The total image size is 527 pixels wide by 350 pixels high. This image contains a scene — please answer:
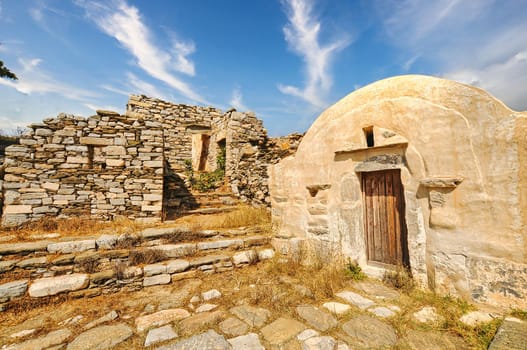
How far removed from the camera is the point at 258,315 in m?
2.64

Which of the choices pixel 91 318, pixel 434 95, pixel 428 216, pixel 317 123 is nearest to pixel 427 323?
pixel 428 216

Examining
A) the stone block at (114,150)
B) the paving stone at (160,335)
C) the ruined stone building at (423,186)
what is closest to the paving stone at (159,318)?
the paving stone at (160,335)

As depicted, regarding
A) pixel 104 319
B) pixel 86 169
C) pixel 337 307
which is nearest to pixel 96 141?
pixel 86 169

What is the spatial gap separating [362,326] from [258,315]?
1109 mm

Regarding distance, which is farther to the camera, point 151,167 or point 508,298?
point 151,167

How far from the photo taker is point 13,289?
2980 millimetres

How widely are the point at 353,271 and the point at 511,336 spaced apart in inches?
70.3

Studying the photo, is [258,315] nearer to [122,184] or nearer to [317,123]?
[317,123]

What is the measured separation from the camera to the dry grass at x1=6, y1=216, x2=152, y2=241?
465 centimetres

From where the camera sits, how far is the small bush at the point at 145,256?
3.78 metres

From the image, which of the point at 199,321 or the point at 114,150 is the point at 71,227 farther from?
the point at 199,321

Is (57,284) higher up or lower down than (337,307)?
higher up

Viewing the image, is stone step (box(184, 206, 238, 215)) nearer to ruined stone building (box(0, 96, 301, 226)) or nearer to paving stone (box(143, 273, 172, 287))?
ruined stone building (box(0, 96, 301, 226))

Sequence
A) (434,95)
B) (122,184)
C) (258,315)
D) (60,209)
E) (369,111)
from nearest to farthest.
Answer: (258,315)
(434,95)
(369,111)
(60,209)
(122,184)
